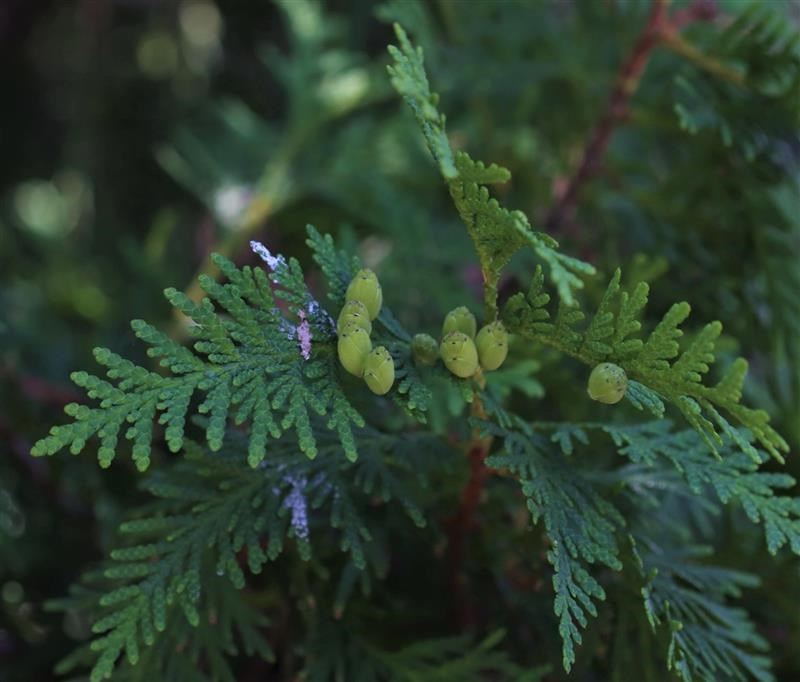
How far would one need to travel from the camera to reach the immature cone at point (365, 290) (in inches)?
17.2

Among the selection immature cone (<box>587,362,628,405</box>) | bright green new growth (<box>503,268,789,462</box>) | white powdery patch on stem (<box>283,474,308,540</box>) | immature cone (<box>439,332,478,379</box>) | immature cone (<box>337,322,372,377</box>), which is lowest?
white powdery patch on stem (<box>283,474,308,540</box>)

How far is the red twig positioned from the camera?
74 cm

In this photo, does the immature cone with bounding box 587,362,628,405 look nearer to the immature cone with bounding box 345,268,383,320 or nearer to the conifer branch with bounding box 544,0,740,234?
the immature cone with bounding box 345,268,383,320

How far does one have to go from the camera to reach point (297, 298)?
44 centimetres

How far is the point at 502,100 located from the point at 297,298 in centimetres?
55

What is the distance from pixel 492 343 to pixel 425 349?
1.3 inches

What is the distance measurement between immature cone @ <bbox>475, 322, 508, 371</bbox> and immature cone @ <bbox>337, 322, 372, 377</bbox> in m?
0.06

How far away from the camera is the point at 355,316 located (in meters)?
0.43

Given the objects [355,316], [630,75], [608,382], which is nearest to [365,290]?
[355,316]

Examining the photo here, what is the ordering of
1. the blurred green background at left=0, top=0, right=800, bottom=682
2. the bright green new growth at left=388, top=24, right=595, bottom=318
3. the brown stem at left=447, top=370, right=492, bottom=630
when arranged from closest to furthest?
the bright green new growth at left=388, top=24, right=595, bottom=318 → the brown stem at left=447, top=370, right=492, bottom=630 → the blurred green background at left=0, top=0, right=800, bottom=682

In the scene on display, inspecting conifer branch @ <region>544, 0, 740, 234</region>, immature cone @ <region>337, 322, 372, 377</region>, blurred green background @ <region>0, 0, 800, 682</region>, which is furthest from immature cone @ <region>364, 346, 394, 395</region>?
conifer branch @ <region>544, 0, 740, 234</region>

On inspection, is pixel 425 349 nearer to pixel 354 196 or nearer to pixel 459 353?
pixel 459 353

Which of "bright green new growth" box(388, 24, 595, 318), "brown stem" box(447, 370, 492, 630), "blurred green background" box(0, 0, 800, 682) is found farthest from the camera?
"blurred green background" box(0, 0, 800, 682)

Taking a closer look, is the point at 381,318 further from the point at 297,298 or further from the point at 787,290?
the point at 787,290
